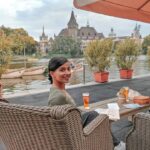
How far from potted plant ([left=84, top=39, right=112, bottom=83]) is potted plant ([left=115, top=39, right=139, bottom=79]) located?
2.07 ft

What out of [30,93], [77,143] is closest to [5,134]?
[77,143]

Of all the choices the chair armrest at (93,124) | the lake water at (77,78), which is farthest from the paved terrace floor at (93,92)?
the chair armrest at (93,124)

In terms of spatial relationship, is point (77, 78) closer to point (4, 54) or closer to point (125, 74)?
point (125, 74)

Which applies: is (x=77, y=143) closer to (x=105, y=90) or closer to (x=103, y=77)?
(x=105, y=90)

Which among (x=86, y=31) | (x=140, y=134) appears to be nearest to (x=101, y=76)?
(x=140, y=134)

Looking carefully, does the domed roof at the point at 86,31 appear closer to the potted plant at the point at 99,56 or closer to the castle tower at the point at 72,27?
the castle tower at the point at 72,27

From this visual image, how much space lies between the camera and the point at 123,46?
29.4 ft

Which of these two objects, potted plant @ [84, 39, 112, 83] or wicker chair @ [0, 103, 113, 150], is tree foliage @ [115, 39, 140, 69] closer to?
potted plant @ [84, 39, 112, 83]

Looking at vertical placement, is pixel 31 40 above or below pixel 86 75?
above

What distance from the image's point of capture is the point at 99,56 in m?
8.30

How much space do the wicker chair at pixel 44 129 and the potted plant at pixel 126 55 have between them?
708 cm

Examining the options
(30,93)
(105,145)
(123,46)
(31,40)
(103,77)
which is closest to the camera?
(105,145)

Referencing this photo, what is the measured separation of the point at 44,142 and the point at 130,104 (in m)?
1.48

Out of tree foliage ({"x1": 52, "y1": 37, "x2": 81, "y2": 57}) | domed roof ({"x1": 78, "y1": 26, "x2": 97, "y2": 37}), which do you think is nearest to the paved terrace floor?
tree foliage ({"x1": 52, "y1": 37, "x2": 81, "y2": 57})
